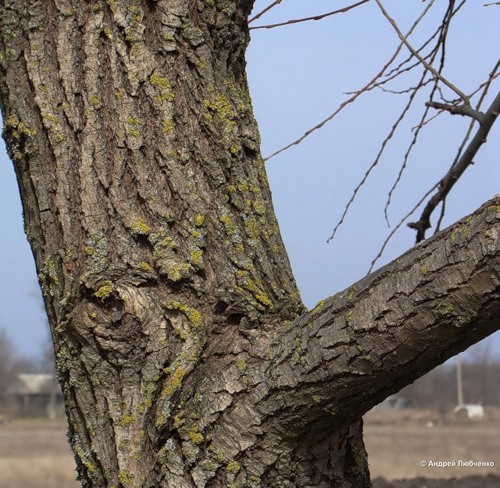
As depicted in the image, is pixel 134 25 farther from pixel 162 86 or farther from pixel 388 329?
pixel 388 329

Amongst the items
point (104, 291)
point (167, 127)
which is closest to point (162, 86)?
point (167, 127)

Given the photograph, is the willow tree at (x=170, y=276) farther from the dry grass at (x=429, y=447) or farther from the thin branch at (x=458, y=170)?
the dry grass at (x=429, y=447)

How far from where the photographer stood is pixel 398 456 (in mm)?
13602

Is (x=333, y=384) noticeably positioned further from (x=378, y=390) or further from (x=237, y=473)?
(x=237, y=473)

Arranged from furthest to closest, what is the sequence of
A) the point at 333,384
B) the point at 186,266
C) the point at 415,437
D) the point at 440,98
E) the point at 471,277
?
the point at 415,437, the point at 440,98, the point at 186,266, the point at 333,384, the point at 471,277

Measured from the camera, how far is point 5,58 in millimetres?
1411

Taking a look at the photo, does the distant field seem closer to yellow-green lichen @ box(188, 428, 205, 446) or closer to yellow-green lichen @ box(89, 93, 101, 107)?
yellow-green lichen @ box(188, 428, 205, 446)

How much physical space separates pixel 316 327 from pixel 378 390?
138 mm

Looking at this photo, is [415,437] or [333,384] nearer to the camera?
[333,384]

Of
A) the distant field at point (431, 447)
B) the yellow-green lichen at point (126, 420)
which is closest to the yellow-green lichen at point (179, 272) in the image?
the yellow-green lichen at point (126, 420)

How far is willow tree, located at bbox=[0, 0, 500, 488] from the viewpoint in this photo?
1.23 m

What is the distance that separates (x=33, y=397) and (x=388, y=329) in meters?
39.9

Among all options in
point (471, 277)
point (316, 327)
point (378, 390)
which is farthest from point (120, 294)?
point (471, 277)

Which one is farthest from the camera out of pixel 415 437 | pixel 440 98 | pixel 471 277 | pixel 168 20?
pixel 415 437
